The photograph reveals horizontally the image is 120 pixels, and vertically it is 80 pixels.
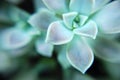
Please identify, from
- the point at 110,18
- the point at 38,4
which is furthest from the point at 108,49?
the point at 38,4

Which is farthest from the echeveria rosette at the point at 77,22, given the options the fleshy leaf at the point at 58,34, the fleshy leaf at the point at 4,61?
the fleshy leaf at the point at 4,61

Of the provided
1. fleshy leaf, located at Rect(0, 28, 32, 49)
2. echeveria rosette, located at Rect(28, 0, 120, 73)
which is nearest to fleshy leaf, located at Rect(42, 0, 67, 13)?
echeveria rosette, located at Rect(28, 0, 120, 73)

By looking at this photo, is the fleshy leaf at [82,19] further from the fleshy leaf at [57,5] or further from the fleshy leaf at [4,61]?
the fleshy leaf at [4,61]

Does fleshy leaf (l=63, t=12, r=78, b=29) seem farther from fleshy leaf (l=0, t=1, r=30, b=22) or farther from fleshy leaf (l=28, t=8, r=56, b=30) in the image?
fleshy leaf (l=0, t=1, r=30, b=22)

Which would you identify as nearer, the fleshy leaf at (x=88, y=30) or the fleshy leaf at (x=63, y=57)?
the fleshy leaf at (x=88, y=30)

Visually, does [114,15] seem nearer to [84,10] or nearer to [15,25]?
[84,10]

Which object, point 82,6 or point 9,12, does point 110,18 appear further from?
point 9,12

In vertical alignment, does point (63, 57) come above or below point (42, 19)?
below
